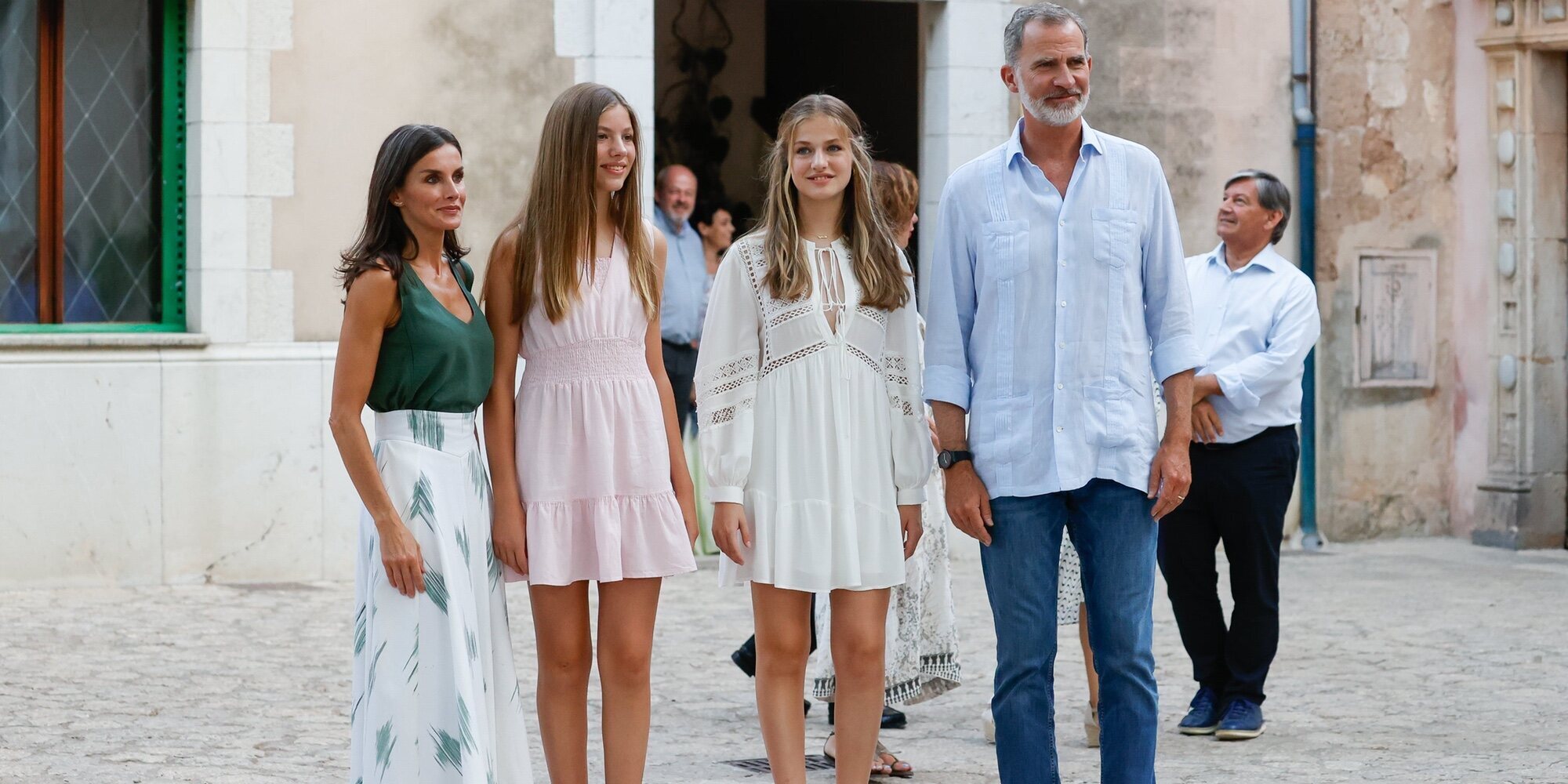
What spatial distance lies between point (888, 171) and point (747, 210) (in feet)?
26.3

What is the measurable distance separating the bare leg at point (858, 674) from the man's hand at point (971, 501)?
0.32m

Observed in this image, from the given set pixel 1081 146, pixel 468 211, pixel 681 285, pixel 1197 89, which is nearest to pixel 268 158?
pixel 468 211

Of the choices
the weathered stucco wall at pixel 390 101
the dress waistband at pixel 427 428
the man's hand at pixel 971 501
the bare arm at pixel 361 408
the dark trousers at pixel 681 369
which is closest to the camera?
the bare arm at pixel 361 408

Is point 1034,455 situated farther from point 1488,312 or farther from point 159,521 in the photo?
point 1488,312

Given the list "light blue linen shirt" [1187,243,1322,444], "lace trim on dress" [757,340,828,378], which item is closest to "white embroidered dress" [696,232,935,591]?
"lace trim on dress" [757,340,828,378]

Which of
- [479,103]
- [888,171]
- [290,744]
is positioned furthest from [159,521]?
[888,171]

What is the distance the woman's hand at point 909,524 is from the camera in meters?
4.41

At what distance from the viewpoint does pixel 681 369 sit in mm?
9883

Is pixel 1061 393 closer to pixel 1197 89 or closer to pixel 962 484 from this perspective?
pixel 962 484

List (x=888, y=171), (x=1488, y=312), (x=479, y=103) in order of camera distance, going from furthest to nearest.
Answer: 1. (x=1488, y=312)
2. (x=479, y=103)
3. (x=888, y=171)

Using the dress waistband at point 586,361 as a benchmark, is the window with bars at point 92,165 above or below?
above

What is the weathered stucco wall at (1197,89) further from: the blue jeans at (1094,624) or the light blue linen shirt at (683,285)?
the blue jeans at (1094,624)

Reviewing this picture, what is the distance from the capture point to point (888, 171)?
5.28 m


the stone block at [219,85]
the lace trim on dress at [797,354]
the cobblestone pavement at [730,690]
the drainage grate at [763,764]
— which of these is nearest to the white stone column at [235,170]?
the stone block at [219,85]
